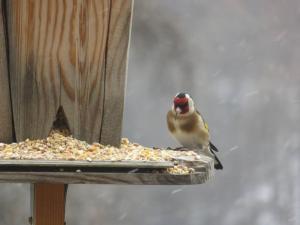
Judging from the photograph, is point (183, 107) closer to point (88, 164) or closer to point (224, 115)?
point (88, 164)

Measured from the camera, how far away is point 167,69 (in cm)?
799

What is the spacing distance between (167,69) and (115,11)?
12.6 ft

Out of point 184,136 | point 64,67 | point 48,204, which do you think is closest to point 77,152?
point 48,204

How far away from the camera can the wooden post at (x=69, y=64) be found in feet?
13.5

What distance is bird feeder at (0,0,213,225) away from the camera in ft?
13.5

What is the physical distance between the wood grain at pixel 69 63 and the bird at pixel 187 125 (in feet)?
5.18

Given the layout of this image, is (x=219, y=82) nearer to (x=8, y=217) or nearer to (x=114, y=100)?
(x=8, y=217)

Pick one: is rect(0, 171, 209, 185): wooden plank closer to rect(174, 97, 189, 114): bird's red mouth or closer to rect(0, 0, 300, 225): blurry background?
rect(174, 97, 189, 114): bird's red mouth

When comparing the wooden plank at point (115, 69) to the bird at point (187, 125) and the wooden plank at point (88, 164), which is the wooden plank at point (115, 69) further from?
the bird at point (187, 125)

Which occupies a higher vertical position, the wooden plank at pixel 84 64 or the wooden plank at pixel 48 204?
the wooden plank at pixel 84 64

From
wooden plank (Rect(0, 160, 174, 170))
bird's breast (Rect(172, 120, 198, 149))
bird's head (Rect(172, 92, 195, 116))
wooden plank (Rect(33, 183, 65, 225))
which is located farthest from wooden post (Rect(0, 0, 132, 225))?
bird's head (Rect(172, 92, 195, 116))

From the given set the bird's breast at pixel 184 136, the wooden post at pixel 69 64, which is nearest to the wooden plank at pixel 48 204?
the wooden post at pixel 69 64

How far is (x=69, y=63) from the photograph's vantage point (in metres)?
4.16

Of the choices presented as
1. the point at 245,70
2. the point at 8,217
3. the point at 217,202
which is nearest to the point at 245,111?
the point at 245,70
